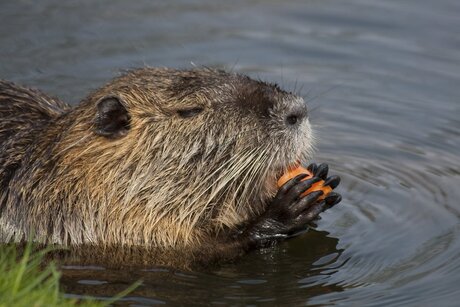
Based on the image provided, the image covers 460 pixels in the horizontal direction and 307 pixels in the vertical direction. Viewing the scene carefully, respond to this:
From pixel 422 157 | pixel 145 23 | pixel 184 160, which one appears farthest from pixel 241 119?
pixel 145 23

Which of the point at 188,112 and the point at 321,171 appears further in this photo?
the point at 321,171

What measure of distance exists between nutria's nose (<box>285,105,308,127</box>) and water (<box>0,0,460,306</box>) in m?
0.93

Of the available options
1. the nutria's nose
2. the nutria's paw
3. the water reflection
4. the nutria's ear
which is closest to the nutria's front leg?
the nutria's paw

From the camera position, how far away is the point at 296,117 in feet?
21.0

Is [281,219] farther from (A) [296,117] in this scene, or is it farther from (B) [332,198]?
(A) [296,117]

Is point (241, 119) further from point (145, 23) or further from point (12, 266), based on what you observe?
point (145, 23)

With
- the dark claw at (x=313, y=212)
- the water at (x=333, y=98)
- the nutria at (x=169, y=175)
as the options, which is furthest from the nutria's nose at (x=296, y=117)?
the water at (x=333, y=98)

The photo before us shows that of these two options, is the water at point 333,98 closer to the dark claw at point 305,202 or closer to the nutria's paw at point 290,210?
the nutria's paw at point 290,210

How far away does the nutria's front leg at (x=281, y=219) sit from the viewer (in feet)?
21.5

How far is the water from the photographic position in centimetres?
655

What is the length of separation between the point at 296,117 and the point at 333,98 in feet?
10.3

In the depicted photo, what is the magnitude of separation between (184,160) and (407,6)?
4.81m

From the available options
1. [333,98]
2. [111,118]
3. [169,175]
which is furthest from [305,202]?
[333,98]

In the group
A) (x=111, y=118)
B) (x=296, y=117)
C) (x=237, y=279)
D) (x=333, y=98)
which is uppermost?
(x=333, y=98)
